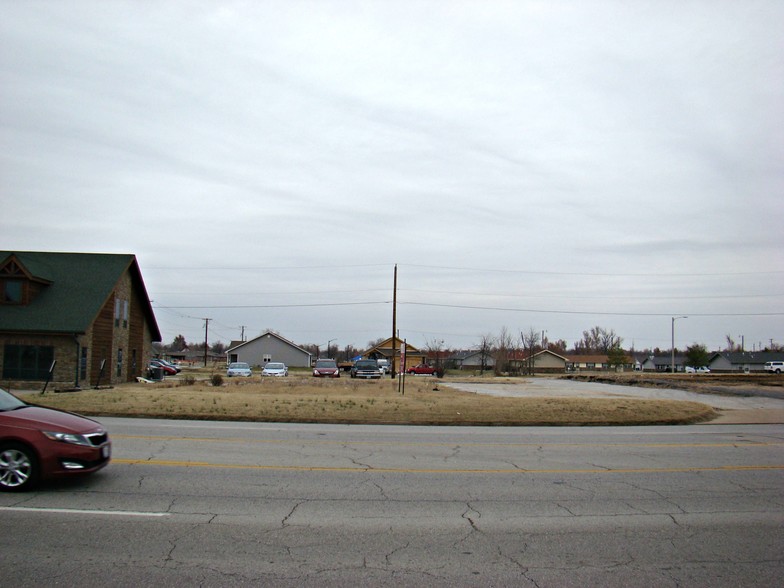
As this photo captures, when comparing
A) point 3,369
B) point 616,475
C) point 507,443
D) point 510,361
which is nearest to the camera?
point 616,475

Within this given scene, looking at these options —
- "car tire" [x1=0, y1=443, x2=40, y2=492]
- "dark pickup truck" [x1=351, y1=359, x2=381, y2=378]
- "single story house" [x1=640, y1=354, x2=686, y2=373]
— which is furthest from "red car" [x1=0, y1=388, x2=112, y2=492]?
"single story house" [x1=640, y1=354, x2=686, y2=373]

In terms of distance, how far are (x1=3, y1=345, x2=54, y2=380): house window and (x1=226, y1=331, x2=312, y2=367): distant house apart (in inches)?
2199

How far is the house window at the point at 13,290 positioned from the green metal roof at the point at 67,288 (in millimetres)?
392

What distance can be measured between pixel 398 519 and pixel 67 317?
32509mm

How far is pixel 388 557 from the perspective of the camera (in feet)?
20.0

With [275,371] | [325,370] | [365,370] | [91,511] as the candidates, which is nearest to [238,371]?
[275,371]

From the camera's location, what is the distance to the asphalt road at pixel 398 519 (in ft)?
18.7

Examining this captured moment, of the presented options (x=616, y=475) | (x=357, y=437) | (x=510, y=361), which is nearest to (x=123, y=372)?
Answer: (x=357, y=437)

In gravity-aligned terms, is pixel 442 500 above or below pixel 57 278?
below

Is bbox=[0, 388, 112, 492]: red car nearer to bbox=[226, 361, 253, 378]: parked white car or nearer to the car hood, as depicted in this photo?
the car hood

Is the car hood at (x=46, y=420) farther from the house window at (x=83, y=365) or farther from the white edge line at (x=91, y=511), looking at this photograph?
the house window at (x=83, y=365)

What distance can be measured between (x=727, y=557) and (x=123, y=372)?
133ft

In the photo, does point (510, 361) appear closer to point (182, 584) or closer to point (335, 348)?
point (335, 348)

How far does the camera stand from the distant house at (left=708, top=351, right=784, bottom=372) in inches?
4756
